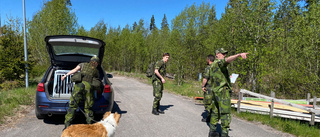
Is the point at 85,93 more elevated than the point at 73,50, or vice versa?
the point at 73,50

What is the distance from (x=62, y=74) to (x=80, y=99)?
1.74 metres

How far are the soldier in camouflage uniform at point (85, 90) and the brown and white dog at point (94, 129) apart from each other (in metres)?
1.05

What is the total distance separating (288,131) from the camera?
495cm

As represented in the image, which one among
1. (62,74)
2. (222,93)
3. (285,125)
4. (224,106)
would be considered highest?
(62,74)

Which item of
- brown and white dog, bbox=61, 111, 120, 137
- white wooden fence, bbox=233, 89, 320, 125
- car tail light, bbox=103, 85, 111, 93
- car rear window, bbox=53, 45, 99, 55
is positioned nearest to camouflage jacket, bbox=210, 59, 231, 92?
brown and white dog, bbox=61, 111, 120, 137

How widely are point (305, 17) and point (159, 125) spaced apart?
409 inches

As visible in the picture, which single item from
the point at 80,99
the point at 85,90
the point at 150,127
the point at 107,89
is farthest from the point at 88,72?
the point at 150,127

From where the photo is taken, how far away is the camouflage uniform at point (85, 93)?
3.94 metres

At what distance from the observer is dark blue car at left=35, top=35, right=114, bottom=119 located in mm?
4383

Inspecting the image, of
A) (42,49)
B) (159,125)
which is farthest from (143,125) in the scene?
(42,49)

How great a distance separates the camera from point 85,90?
4.01 meters

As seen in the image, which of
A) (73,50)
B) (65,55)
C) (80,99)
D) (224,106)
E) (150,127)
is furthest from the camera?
(73,50)

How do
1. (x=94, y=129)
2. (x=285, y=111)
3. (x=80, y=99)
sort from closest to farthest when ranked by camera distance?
(x=94, y=129) → (x=80, y=99) → (x=285, y=111)

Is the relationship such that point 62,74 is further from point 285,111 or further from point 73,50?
point 285,111
